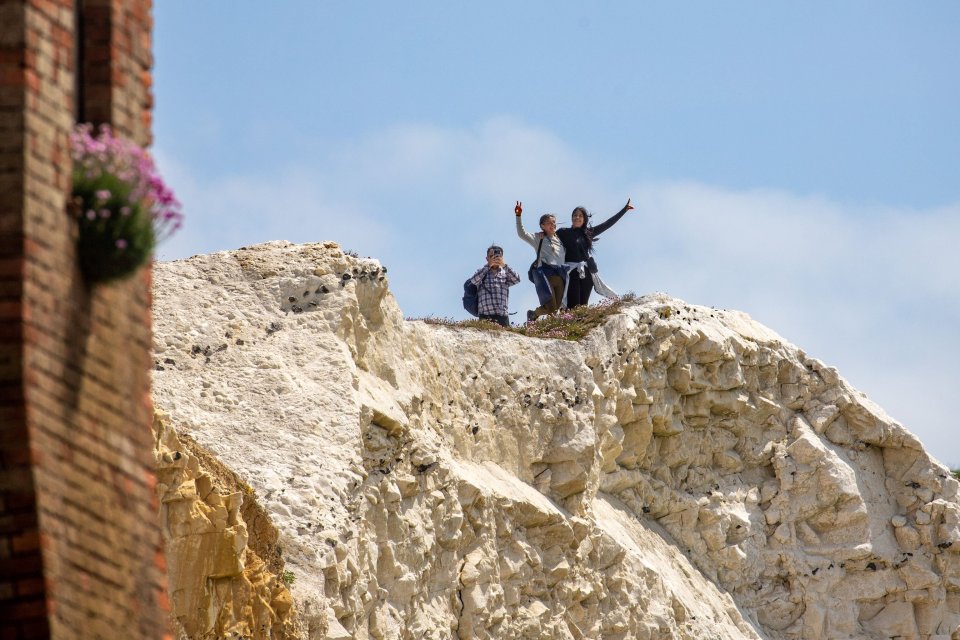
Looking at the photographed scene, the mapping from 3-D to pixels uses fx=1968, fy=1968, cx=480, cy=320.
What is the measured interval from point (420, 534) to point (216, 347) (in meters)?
3.38

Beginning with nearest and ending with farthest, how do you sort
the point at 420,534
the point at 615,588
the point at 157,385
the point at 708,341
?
the point at 157,385 < the point at 420,534 < the point at 615,588 < the point at 708,341

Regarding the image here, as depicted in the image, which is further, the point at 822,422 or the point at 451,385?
the point at 822,422

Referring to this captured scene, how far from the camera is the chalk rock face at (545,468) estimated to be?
2262 centimetres

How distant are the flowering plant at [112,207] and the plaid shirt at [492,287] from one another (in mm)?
18640

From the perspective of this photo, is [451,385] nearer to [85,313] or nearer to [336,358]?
[336,358]

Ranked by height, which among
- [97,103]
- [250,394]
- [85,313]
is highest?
[250,394]

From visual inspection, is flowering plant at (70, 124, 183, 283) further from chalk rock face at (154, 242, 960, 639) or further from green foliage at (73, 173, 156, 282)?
chalk rock face at (154, 242, 960, 639)

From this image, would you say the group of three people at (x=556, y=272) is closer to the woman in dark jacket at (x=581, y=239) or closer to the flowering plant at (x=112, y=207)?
the woman in dark jacket at (x=581, y=239)

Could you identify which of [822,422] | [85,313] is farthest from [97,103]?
[822,422]

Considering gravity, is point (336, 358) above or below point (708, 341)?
below

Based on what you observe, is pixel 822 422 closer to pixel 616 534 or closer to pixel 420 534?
pixel 616 534

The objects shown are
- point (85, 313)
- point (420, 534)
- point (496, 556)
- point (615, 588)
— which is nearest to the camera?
point (85, 313)

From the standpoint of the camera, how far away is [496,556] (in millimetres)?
25922

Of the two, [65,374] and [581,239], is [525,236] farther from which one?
[65,374]
